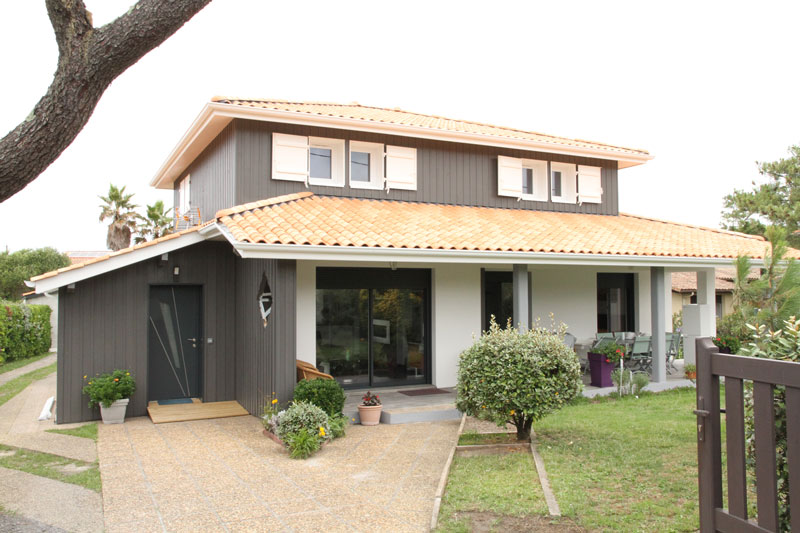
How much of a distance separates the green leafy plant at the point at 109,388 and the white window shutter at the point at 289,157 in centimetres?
473

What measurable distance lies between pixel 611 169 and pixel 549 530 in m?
13.2

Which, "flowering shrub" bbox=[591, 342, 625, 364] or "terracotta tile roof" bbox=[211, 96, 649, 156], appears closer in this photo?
"terracotta tile roof" bbox=[211, 96, 649, 156]

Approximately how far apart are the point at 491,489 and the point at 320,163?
27.8 feet

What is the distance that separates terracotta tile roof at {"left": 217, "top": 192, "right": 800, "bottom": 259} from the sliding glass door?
1.43 m

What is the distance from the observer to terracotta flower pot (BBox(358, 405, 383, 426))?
10.1 metres

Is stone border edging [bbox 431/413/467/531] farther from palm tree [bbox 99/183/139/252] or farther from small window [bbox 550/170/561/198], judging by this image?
palm tree [bbox 99/183/139/252]

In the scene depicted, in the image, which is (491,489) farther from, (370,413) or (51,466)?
(51,466)

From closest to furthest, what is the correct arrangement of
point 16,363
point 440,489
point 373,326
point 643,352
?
point 440,489, point 373,326, point 643,352, point 16,363

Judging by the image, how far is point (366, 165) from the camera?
13594 mm

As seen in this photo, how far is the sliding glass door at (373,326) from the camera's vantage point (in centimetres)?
1231

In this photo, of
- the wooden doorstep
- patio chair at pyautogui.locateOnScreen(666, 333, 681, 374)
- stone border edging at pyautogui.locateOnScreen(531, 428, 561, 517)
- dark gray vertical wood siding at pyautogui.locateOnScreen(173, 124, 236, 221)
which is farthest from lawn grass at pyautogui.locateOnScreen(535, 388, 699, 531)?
dark gray vertical wood siding at pyautogui.locateOnScreen(173, 124, 236, 221)

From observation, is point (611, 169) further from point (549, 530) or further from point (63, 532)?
point (63, 532)

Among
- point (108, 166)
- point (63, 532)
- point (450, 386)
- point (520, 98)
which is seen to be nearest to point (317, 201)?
point (450, 386)

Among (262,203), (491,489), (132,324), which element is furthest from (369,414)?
(132,324)
